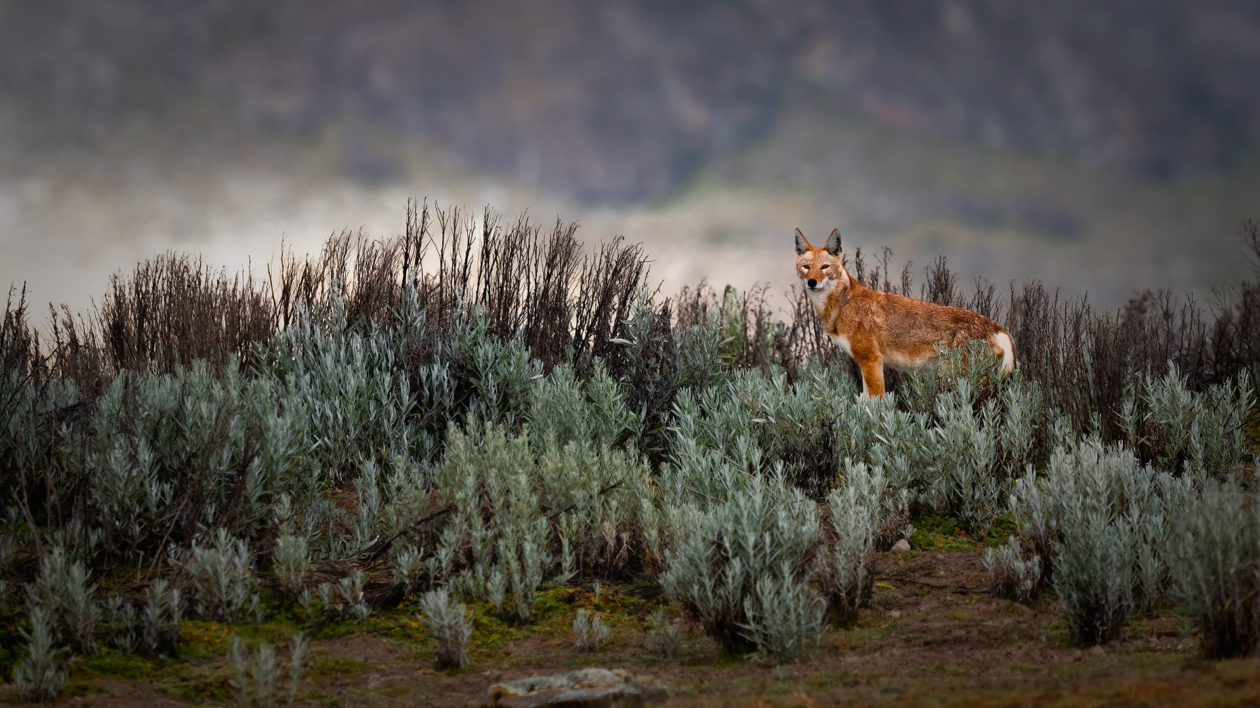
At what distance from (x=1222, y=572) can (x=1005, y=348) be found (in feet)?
18.0

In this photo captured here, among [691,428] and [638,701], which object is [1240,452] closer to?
[691,428]

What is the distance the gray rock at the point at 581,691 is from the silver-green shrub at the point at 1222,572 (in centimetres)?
218

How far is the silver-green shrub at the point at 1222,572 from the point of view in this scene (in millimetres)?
3688

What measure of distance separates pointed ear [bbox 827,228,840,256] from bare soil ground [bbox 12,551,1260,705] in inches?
196

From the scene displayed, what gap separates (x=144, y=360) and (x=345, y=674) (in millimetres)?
6615

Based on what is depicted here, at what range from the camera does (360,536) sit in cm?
606

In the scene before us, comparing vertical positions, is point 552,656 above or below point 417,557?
below

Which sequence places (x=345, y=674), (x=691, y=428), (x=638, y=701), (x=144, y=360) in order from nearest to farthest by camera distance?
A: 1. (x=638, y=701)
2. (x=345, y=674)
3. (x=691, y=428)
4. (x=144, y=360)

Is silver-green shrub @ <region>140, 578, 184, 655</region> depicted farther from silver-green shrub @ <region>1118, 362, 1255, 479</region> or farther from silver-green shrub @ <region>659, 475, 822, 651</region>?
silver-green shrub @ <region>1118, 362, 1255, 479</region>

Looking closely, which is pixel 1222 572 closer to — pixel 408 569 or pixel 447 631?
pixel 447 631

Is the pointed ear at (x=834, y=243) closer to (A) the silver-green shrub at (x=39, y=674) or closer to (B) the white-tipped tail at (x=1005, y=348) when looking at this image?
(B) the white-tipped tail at (x=1005, y=348)

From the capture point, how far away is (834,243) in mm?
9945

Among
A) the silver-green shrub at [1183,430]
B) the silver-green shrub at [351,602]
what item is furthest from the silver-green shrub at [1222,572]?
the silver-green shrub at [351,602]

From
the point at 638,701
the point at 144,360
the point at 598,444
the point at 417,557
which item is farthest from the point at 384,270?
the point at 638,701
